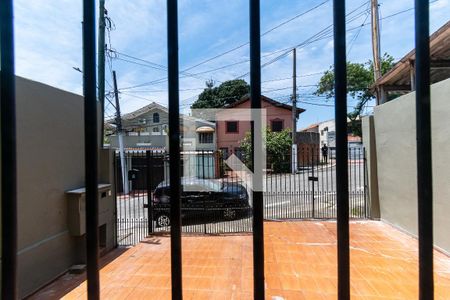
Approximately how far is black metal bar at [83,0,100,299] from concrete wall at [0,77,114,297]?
12.4ft

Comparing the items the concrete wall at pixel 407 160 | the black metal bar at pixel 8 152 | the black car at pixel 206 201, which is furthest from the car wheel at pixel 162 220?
the black metal bar at pixel 8 152

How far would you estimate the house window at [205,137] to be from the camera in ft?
84.9

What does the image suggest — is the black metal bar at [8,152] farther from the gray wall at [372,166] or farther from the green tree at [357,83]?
the green tree at [357,83]

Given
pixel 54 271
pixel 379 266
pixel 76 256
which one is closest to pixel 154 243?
pixel 76 256

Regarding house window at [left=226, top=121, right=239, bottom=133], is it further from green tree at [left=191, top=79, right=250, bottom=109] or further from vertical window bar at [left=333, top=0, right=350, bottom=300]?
vertical window bar at [left=333, top=0, right=350, bottom=300]

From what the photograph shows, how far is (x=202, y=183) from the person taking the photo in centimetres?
862

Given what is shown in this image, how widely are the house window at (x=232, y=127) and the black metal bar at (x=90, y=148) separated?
82.0 feet

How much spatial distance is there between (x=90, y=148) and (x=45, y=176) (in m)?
4.35

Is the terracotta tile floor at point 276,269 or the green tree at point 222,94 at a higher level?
the green tree at point 222,94

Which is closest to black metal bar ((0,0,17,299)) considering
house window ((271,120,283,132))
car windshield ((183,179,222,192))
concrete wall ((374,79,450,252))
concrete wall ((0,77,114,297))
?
concrete wall ((0,77,114,297))

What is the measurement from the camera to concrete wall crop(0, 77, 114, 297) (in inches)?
164

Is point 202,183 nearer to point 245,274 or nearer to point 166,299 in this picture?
point 245,274

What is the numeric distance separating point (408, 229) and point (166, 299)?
4.66 meters

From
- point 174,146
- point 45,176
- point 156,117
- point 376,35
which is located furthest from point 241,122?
point 174,146
